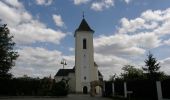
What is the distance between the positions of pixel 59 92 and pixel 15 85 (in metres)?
8.10

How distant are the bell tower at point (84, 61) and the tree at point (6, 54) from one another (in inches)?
1003

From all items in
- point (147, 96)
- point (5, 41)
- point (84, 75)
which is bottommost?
point (147, 96)

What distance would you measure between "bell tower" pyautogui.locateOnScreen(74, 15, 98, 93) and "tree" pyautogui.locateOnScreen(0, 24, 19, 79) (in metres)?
25.5

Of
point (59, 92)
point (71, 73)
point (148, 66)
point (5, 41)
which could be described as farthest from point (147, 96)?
point (71, 73)

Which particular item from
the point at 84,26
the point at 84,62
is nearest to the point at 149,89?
the point at 84,62

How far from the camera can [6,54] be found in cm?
4969

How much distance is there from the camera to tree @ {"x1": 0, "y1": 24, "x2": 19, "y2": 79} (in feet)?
161

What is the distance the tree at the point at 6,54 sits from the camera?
49.2m

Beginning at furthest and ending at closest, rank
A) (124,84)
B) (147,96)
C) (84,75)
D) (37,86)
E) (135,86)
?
1. (84,75)
2. (37,86)
3. (124,84)
4. (135,86)
5. (147,96)

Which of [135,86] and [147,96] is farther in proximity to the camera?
[135,86]

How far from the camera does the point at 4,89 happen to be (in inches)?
1949

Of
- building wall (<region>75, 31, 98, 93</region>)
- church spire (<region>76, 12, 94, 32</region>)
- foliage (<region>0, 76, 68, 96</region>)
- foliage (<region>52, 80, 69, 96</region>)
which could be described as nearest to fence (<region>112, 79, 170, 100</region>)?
foliage (<region>52, 80, 69, 96</region>)

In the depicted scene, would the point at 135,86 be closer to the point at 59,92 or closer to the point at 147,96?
the point at 147,96

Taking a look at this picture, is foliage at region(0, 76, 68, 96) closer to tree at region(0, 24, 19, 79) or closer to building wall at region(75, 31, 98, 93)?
tree at region(0, 24, 19, 79)
